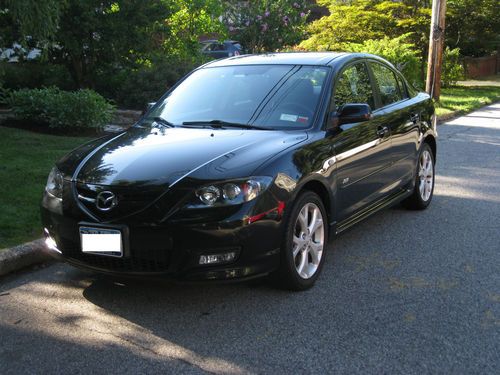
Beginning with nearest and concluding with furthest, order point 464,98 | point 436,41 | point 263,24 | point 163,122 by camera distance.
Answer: point 163,122 < point 436,41 < point 464,98 < point 263,24

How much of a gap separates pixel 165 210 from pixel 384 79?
10.4 ft

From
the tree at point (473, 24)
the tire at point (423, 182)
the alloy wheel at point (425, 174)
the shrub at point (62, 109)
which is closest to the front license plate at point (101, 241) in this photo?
the tire at point (423, 182)

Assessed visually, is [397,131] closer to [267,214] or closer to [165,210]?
[267,214]

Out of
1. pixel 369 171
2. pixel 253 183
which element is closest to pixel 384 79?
pixel 369 171

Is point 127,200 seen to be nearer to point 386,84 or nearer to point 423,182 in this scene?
point 386,84

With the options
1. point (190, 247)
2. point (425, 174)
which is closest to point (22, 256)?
point (190, 247)

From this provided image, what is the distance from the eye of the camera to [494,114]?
658 inches

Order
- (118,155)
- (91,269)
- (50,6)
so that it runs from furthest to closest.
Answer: (50,6) < (118,155) < (91,269)

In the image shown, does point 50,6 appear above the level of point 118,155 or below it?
above

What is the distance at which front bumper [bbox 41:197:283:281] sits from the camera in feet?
12.2

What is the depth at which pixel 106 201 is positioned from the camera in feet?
→ 12.7

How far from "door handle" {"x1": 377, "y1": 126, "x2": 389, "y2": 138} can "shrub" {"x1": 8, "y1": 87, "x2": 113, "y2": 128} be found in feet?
19.9

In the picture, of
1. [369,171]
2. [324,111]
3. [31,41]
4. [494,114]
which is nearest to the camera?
[324,111]

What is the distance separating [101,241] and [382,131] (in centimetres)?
280
